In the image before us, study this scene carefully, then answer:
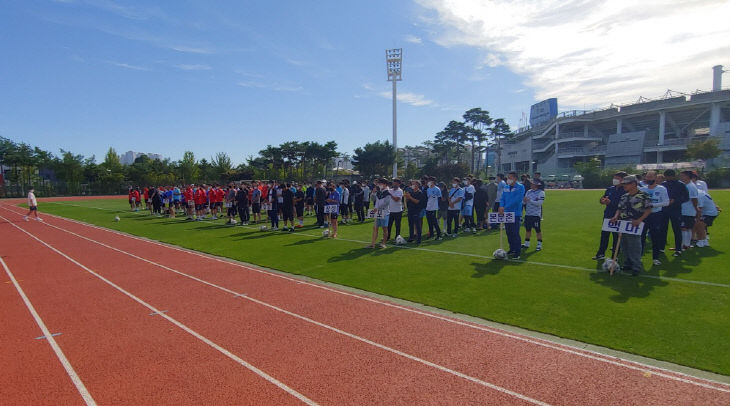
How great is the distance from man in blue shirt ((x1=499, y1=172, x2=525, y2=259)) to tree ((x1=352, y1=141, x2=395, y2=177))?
52.3m

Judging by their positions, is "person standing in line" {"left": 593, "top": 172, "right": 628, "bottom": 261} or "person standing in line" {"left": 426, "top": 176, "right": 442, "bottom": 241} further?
"person standing in line" {"left": 426, "top": 176, "right": 442, "bottom": 241}

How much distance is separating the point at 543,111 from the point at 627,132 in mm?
18922

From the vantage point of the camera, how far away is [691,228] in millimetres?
9305

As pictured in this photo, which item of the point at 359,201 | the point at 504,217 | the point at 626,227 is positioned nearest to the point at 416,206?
the point at 504,217

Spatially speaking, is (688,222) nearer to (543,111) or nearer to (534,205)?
(534,205)

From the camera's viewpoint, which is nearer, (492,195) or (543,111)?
(492,195)

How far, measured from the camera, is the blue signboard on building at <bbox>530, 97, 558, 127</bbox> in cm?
8094

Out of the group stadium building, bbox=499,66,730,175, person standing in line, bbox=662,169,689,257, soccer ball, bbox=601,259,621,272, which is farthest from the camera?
stadium building, bbox=499,66,730,175

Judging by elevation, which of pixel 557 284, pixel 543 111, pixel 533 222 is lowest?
pixel 557 284

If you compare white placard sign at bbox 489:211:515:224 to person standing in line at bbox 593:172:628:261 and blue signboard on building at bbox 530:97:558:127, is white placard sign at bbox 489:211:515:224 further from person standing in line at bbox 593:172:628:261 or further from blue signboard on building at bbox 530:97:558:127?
blue signboard on building at bbox 530:97:558:127

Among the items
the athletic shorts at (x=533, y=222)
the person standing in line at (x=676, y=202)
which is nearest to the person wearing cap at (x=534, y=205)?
the athletic shorts at (x=533, y=222)

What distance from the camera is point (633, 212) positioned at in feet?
23.2

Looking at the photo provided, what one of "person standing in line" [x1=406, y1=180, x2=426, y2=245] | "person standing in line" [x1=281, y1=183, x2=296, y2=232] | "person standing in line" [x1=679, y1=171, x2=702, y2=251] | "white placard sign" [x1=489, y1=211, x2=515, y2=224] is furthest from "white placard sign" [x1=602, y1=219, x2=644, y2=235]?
"person standing in line" [x1=281, y1=183, x2=296, y2=232]

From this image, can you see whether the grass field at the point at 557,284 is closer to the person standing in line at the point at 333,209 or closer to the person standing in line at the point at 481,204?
the person standing in line at the point at 333,209
